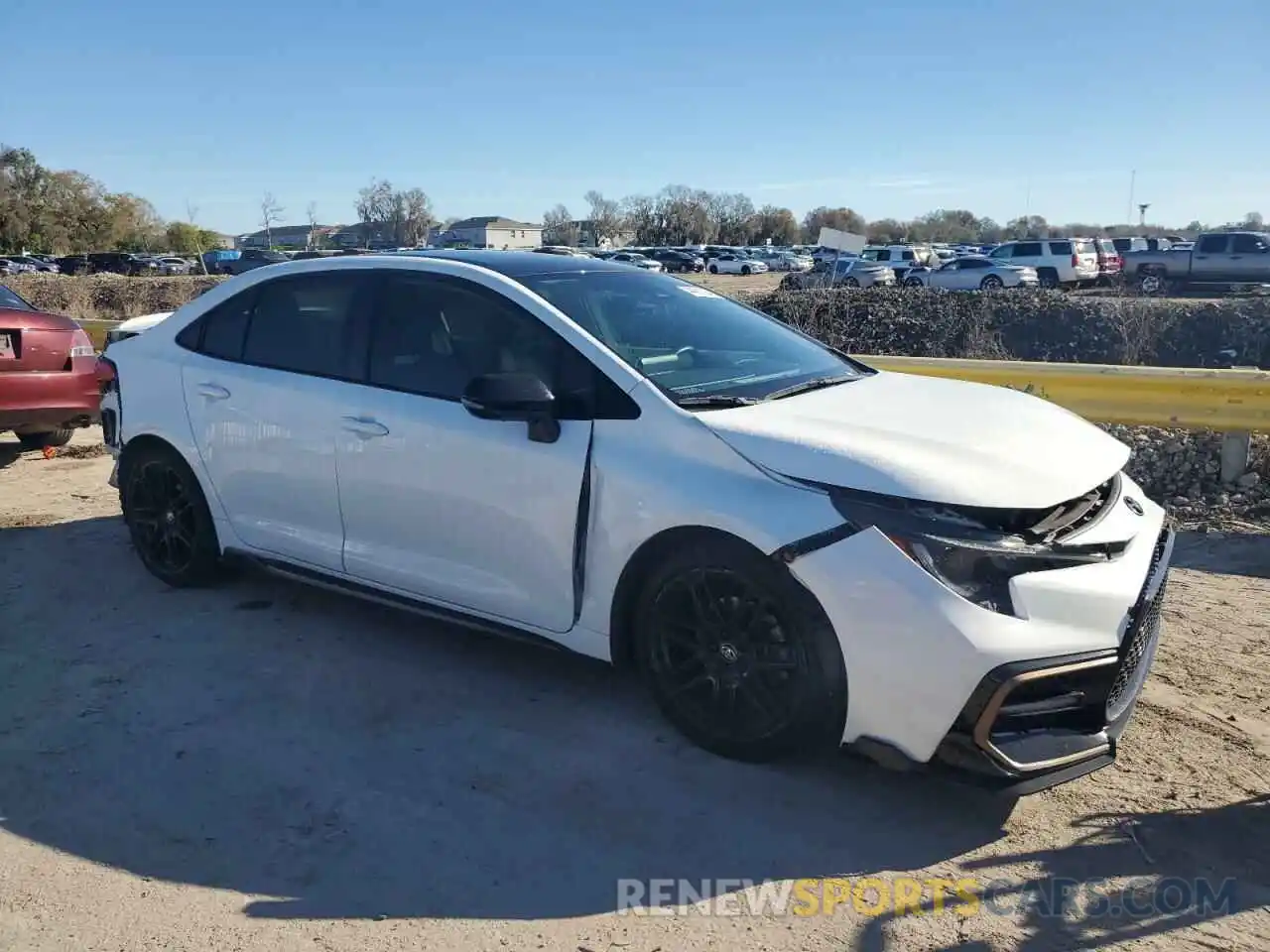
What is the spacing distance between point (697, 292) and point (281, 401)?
6.43 feet

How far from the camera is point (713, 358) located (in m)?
4.53

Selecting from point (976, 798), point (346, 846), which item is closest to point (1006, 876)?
point (976, 798)

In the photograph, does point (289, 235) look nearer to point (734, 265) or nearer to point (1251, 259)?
point (734, 265)

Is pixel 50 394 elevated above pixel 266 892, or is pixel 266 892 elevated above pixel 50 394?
pixel 50 394

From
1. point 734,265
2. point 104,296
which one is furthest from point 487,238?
point 734,265

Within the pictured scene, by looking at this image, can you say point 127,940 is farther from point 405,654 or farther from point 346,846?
point 405,654

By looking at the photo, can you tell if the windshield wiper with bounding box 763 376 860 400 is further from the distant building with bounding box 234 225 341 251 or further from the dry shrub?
the distant building with bounding box 234 225 341 251

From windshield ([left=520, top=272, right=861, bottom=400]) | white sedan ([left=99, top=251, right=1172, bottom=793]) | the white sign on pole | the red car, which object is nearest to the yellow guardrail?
windshield ([left=520, top=272, right=861, bottom=400])

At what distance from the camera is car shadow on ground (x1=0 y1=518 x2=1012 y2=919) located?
3.31 m

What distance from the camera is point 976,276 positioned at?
33781 millimetres

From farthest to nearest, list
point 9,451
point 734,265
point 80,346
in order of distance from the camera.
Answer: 1. point 734,265
2. point 9,451
3. point 80,346

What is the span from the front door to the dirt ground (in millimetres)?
502

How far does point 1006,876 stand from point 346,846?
197 centimetres

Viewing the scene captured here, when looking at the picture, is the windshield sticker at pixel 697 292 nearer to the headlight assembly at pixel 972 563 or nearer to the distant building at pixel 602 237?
the headlight assembly at pixel 972 563
